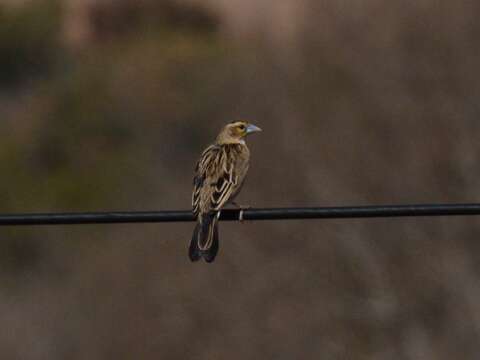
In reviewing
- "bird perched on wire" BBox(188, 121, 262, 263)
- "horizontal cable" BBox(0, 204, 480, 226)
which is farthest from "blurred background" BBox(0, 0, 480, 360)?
"horizontal cable" BBox(0, 204, 480, 226)

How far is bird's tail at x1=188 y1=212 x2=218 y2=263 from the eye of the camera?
1234 centimetres

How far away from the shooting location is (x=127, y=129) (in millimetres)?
64562

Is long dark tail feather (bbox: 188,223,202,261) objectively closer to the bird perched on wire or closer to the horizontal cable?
the bird perched on wire

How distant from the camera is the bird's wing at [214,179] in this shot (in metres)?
12.9

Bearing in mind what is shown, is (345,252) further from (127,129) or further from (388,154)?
(127,129)

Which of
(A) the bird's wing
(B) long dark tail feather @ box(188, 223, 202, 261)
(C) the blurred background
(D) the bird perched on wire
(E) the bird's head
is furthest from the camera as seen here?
(C) the blurred background

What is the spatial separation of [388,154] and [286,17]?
458 inches

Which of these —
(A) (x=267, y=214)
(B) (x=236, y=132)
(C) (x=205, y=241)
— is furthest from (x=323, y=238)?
(A) (x=267, y=214)

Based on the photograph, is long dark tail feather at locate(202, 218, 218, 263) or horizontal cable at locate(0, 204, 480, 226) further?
long dark tail feather at locate(202, 218, 218, 263)

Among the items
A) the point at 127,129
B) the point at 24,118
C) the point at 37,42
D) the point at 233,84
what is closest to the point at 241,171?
the point at 233,84

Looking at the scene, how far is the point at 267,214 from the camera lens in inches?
399

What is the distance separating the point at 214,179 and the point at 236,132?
5.33 feet

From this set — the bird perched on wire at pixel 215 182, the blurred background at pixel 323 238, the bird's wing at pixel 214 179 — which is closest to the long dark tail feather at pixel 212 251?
the bird perched on wire at pixel 215 182

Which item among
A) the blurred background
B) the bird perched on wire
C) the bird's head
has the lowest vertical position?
the blurred background
